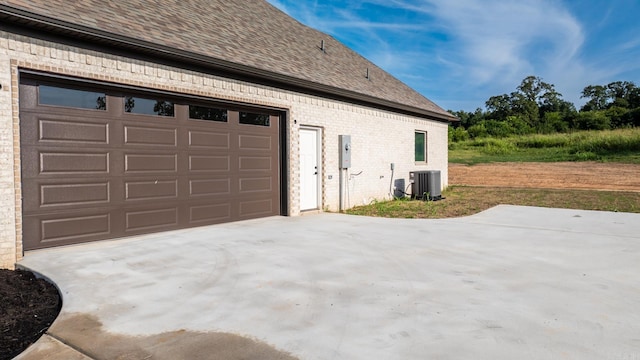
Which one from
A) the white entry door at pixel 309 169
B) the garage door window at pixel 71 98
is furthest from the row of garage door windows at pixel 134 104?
the white entry door at pixel 309 169

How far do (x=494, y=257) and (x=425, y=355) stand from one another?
350cm

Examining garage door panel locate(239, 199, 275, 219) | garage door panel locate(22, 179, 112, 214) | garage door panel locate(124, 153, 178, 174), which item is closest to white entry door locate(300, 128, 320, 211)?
garage door panel locate(239, 199, 275, 219)

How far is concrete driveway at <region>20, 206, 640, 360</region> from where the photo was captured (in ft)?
9.67

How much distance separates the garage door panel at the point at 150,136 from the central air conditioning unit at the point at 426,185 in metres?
9.09

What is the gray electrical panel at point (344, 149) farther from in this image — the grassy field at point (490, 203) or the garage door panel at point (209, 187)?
the garage door panel at point (209, 187)

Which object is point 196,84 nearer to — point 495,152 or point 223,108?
point 223,108

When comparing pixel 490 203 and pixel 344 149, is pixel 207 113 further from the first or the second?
pixel 490 203

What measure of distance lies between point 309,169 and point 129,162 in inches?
191

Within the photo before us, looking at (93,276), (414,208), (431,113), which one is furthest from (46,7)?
(431,113)

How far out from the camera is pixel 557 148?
30750 mm

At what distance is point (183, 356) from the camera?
9.23ft

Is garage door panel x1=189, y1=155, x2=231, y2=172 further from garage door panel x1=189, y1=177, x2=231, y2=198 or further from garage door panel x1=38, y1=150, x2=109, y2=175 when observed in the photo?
garage door panel x1=38, y1=150, x2=109, y2=175

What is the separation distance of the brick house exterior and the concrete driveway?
2.36 meters

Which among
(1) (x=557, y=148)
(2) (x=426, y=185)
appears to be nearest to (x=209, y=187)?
(2) (x=426, y=185)
